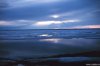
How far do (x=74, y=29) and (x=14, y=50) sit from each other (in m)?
0.54

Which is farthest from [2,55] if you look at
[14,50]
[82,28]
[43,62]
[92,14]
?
[92,14]

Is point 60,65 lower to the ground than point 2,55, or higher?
lower

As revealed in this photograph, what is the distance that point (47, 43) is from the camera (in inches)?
43.2

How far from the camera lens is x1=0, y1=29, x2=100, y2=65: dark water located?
3.57 feet

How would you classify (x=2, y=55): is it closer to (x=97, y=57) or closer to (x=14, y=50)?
(x=14, y=50)

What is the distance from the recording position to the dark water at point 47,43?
109cm

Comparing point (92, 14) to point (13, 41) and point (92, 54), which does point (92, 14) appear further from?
point (13, 41)

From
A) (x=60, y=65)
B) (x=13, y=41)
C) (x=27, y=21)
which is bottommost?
(x=60, y=65)

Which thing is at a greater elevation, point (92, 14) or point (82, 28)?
point (92, 14)

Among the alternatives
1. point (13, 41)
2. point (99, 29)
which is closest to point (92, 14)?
point (99, 29)

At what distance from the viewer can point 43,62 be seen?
1132mm

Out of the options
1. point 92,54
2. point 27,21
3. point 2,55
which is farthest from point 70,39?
point 2,55

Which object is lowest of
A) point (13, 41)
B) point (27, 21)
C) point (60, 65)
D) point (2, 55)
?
point (60, 65)

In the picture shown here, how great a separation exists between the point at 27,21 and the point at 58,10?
278mm
